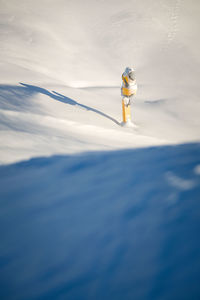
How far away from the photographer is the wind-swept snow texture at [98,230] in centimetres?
88

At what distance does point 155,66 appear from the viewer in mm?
5703

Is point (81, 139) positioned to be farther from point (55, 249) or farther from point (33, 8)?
point (33, 8)

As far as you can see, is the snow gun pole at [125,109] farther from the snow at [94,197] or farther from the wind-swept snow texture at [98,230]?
the wind-swept snow texture at [98,230]

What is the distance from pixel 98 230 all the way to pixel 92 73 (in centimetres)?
483

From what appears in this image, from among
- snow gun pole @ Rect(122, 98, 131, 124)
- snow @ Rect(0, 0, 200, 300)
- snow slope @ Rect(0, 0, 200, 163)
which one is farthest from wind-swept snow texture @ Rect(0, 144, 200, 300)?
snow gun pole @ Rect(122, 98, 131, 124)

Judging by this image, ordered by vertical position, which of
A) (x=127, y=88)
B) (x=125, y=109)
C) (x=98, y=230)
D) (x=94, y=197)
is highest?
(x=127, y=88)

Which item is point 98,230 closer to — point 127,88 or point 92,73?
point 127,88

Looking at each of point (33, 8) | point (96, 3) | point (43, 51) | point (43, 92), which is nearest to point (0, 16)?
point (33, 8)

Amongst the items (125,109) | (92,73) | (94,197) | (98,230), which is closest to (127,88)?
(125,109)

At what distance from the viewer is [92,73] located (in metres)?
5.36

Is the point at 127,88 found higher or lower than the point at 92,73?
lower

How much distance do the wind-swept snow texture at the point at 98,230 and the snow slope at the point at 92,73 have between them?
33 cm

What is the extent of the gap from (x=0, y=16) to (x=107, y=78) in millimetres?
4228

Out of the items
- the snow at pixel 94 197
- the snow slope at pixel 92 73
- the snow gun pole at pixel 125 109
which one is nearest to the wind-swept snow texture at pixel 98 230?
the snow at pixel 94 197
